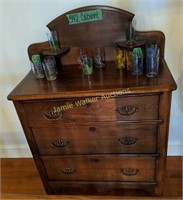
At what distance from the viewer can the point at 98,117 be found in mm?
1192

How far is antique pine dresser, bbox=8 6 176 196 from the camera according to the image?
1125 mm

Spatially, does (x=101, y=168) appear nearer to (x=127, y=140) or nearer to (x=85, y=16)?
(x=127, y=140)

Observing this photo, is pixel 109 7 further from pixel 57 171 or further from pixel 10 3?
pixel 57 171

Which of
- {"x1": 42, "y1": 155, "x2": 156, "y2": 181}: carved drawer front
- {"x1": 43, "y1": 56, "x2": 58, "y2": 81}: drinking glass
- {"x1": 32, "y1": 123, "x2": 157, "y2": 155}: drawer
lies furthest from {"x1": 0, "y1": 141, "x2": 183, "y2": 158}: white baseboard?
{"x1": 43, "y1": 56, "x2": 58, "y2": 81}: drinking glass

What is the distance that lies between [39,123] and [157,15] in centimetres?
93

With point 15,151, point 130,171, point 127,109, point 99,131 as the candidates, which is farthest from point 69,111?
point 15,151

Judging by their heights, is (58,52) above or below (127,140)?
above

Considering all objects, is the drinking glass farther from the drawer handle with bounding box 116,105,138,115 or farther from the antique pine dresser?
the drawer handle with bounding box 116,105,138,115

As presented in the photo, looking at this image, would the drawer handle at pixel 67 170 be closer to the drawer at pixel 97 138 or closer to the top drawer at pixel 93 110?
the drawer at pixel 97 138

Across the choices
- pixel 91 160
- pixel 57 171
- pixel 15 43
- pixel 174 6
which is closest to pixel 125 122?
pixel 91 160

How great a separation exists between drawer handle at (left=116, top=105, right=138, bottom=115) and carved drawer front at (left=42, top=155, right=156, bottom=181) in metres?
0.32

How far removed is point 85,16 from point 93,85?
0.46m

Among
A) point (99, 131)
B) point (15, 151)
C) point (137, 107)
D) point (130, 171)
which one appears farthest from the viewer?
point (15, 151)

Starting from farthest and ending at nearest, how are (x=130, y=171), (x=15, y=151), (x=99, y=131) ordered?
(x=15, y=151)
(x=130, y=171)
(x=99, y=131)
